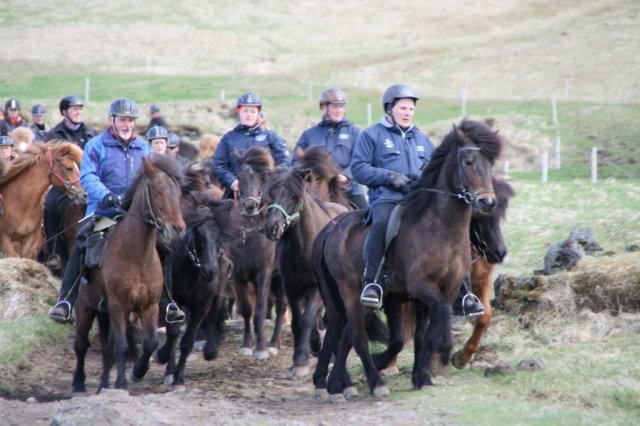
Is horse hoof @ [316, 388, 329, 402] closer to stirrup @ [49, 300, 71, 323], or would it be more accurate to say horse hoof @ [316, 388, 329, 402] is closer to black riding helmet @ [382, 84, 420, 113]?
stirrup @ [49, 300, 71, 323]

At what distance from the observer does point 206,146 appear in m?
20.3

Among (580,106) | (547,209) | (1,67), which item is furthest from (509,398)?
(1,67)

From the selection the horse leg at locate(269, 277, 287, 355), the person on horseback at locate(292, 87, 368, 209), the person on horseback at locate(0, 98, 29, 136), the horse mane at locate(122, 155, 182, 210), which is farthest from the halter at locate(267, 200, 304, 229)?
the person on horseback at locate(0, 98, 29, 136)

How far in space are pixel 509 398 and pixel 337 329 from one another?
7.49 feet

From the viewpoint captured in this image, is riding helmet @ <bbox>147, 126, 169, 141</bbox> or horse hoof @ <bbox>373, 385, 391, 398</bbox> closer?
horse hoof @ <bbox>373, 385, 391, 398</bbox>

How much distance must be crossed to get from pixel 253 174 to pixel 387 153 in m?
2.95

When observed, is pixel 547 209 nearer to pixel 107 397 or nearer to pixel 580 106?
pixel 107 397

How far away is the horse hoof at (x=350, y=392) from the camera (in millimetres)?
10727

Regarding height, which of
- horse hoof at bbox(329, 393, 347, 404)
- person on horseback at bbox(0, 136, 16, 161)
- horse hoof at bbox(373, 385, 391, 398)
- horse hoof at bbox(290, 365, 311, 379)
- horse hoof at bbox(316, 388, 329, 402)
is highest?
person on horseback at bbox(0, 136, 16, 161)

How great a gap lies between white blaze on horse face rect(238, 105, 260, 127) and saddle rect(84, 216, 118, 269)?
14.0 ft

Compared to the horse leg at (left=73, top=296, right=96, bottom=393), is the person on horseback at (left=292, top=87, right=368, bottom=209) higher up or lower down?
higher up

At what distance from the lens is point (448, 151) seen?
408 inches

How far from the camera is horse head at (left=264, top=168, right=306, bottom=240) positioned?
41.0 ft

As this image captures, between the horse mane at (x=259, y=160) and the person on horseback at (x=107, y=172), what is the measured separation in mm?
2144
